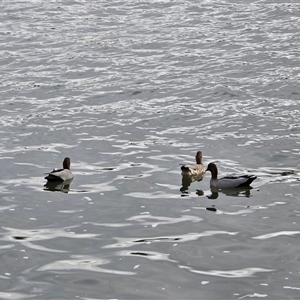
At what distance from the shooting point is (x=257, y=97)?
2684 cm

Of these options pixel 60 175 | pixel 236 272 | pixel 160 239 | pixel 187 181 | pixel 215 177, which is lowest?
pixel 236 272

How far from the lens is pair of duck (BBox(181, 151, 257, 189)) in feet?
61.4

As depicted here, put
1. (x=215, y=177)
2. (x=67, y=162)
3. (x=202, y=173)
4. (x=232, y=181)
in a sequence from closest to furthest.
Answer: (x=232, y=181), (x=215, y=177), (x=67, y=162), (x=202, y=173)

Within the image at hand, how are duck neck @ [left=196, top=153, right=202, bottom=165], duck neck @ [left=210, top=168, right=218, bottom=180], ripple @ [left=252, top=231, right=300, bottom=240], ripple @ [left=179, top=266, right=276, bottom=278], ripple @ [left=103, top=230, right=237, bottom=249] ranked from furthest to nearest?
duck neck @ [left=196, top=153, right=202, bottom=165] < duck neck @ [left=210, top=168, right=218, bottom=180] < ripple @ [left=252, top=231, right=300, bottom=240] < ripple @ [left=103, top=230, right=237, bottom=249] < ripple @ [left=179, top=266, right=276, bottom=278]

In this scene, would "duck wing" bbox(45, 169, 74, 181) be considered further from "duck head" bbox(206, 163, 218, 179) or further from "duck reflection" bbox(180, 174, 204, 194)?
"duck head" bbox(206, 163, 218, 179)

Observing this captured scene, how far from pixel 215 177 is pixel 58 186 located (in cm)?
413

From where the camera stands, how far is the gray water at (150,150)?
14219mm

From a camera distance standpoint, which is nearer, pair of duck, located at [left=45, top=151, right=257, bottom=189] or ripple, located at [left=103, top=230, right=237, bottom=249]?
ripple, located at [left=103, top=230, right=237, bottom=249]

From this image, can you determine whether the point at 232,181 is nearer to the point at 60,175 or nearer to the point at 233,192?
the point at 233,192

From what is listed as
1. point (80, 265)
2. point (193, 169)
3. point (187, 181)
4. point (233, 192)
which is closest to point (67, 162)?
point (187, 181)

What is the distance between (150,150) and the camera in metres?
22.0

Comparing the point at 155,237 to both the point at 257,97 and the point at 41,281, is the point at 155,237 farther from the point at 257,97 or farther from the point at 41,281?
the point at 257,97

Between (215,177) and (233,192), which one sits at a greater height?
(215,177)

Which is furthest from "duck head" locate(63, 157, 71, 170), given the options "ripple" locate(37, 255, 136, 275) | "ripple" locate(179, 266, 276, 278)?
"ripple" locate(179, 266, 276, 278)
